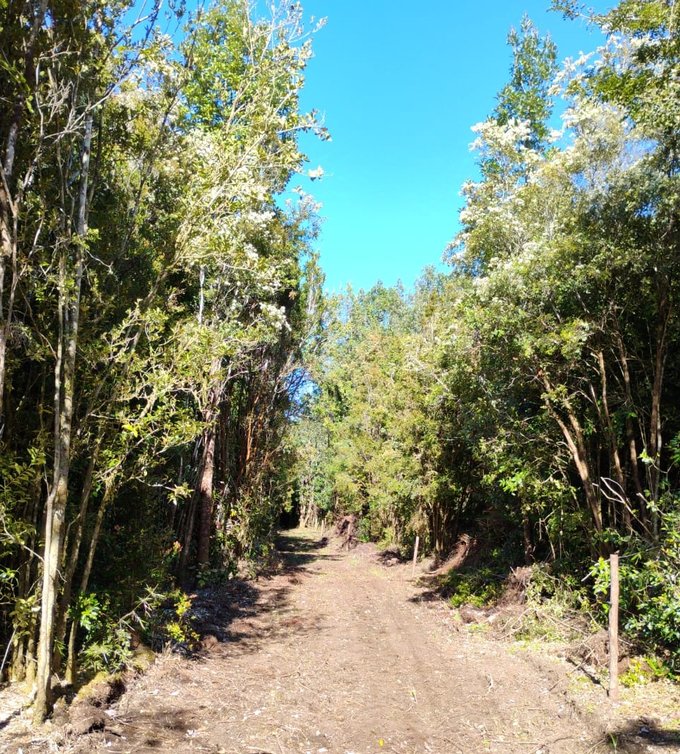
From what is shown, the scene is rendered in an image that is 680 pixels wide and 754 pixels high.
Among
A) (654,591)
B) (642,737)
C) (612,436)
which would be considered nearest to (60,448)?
(642,737)

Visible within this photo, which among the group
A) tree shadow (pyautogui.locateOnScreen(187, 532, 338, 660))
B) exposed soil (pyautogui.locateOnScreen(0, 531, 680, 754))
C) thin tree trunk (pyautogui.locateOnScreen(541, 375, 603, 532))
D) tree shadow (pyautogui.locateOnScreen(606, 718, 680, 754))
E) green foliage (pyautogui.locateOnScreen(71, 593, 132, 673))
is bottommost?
tree shadow (pyautogui.locateOnScreen(187, 532, 338, 660))

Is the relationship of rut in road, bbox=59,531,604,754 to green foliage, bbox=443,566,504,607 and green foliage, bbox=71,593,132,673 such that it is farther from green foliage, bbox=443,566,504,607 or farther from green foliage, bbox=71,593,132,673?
green foliage, bbox=443,566,504,607

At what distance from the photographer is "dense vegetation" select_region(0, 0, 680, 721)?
4621 mm

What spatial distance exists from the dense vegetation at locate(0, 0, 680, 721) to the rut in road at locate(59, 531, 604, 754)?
0.80 metres

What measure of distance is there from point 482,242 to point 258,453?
776 cm

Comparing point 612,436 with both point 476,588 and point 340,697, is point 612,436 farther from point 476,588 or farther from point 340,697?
point 476,588

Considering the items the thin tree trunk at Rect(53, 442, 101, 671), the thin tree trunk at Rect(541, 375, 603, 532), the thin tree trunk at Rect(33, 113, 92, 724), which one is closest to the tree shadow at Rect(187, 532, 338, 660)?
the thin tree trunk at Rect(53, 442, 101, 671)

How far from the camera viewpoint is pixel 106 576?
6.35 m

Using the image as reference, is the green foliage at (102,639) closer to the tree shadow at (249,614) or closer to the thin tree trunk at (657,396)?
the tree shadow at (249,614)

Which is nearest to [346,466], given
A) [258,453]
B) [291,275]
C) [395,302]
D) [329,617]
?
[258,453]

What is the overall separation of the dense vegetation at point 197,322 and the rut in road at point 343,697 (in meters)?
0.80

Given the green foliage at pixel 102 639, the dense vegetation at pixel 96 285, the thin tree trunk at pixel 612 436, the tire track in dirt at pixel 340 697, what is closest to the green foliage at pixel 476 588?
the tire track in dirt at pixel 340 697

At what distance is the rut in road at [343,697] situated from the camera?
485 centimetres

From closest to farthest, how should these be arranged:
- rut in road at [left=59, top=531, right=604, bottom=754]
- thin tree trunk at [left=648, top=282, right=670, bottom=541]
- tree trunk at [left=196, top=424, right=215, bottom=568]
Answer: rut in road at [left=59, top=531, right=604, bottom=754]
thin tree trunk at [left=648, top=282, right=670, bottom=541]
tree trunk at [left=196, top=424, right=215, bottom=568]
